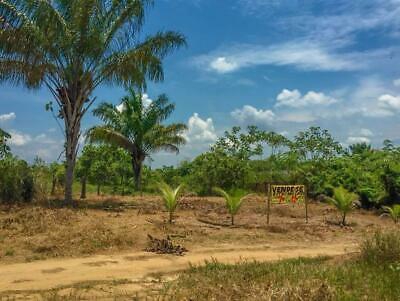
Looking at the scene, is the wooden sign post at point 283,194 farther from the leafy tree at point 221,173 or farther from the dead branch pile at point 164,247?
the leafy tree at point 221,173

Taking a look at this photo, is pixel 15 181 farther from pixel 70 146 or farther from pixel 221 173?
pixel 221 173

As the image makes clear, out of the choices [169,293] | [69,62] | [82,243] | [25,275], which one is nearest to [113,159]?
[69,62]

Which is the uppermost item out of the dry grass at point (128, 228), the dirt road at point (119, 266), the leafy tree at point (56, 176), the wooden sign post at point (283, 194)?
the leafy tree at point (56, 176)

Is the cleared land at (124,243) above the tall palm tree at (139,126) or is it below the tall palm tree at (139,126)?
below

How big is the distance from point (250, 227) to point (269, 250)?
2751mm

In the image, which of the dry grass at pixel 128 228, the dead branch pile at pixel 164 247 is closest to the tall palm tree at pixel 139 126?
the dry grass at pixel 128 228

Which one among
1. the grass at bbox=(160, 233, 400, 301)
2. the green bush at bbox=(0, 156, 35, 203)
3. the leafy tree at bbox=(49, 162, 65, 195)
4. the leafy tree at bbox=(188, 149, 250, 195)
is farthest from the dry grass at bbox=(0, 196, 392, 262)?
the leafy tree at bbox=(188, 149, 250, 195)

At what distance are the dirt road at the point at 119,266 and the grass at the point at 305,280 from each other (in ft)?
3.88

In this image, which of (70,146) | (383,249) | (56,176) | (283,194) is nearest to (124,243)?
(383,249)

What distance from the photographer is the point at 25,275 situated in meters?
8.93

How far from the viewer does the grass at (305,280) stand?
20.9 ft

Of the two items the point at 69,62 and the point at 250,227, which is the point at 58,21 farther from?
the point at 250,227

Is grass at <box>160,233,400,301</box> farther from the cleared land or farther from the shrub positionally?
the cleared land

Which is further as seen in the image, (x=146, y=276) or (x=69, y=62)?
(x=69, y=62)
